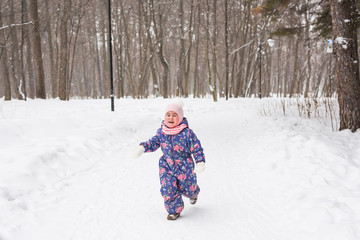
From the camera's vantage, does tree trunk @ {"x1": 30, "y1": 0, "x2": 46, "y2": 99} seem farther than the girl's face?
Yes

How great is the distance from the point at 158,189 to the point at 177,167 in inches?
42.3

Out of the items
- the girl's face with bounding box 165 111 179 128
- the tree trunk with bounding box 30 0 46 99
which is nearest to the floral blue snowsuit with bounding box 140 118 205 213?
the girl's face with bounding box 165 111 179 128

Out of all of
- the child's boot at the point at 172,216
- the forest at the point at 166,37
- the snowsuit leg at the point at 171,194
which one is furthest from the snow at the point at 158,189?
the forest at the point at 166,37

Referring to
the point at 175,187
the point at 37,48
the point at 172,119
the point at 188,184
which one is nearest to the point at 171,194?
the point at 175,187

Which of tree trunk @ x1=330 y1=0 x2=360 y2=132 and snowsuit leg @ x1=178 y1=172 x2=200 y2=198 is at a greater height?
tree trunk @ x1=330 y1=0 x2=360 y2=132

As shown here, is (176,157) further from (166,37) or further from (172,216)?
(166,37)

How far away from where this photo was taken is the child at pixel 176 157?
9.80 feet

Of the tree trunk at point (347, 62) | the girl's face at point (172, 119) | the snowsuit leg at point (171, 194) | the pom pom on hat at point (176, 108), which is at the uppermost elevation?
the tree trunk at point (347, 62)

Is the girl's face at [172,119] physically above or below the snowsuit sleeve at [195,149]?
above

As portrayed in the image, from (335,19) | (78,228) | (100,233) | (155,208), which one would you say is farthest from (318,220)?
(335,19)

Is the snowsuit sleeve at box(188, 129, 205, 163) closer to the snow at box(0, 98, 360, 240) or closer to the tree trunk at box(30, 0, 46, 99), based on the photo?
the snow at box(0, 98, 360, 240)

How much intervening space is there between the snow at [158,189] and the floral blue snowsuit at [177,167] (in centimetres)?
27

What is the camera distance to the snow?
275cm

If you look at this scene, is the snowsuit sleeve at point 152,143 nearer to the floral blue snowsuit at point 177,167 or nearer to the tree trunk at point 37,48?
the floral blue snowsuit at point 177,167
